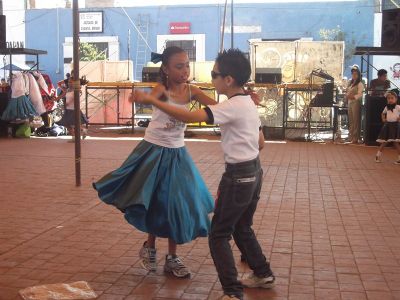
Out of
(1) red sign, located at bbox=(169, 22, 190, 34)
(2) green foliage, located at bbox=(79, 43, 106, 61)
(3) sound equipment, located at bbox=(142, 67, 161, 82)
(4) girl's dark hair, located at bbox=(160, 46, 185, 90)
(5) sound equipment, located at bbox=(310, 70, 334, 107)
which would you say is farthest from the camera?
(2) green foliage, located at bbox=(79, 43, 106, 61)

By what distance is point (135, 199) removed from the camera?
4070mm

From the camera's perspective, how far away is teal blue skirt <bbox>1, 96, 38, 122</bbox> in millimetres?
15594

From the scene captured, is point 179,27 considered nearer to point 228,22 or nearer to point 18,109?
point 228,22

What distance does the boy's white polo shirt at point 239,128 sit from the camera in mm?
3479

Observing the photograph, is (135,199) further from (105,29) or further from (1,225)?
(105,29)

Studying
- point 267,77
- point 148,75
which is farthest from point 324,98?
point 148,75

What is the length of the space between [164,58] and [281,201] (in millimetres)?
3480

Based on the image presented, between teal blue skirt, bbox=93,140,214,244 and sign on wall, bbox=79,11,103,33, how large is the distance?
26.6m

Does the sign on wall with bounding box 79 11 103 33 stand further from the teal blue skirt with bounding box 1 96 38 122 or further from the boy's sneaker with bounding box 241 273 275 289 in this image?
the boy's sneaker with bounding box 241 273 275 289

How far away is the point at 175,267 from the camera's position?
4285 millimetres

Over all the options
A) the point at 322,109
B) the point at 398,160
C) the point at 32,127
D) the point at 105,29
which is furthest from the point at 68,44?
the point at 398,160

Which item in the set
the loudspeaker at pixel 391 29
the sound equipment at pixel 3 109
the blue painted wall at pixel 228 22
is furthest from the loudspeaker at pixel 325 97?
the blue painted wall at pixel 228 22

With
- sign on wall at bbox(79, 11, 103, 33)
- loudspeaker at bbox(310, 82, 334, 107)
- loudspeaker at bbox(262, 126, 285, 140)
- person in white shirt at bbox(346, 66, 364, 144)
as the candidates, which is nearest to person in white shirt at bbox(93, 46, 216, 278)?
person in white shirt at bbox(346, 66, 364, 144)

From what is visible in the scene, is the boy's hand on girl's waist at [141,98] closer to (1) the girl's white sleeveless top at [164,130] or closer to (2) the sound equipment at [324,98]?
(1) the girl's white sleeveless top at [164,130]
